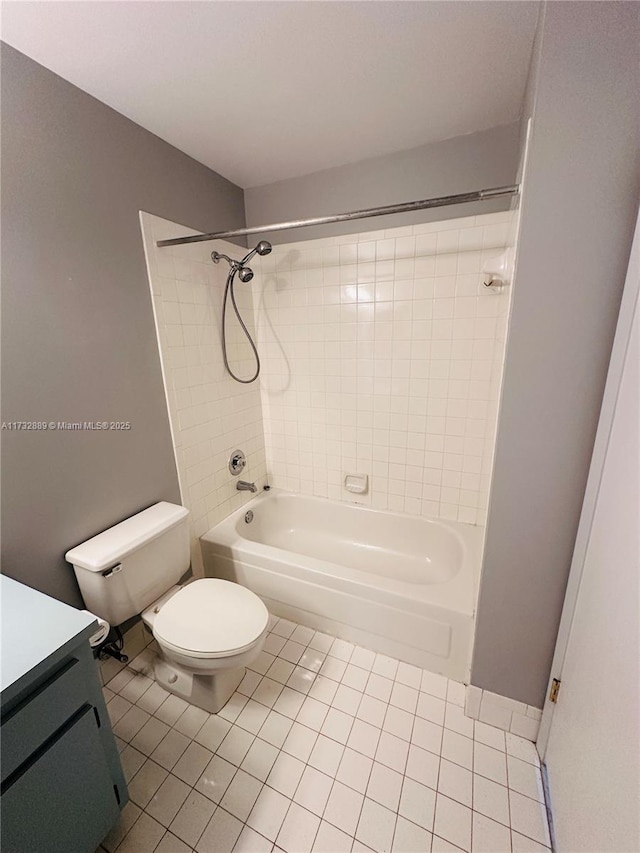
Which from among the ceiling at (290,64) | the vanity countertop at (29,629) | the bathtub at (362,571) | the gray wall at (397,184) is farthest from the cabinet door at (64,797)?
the gray wall at (397,184)

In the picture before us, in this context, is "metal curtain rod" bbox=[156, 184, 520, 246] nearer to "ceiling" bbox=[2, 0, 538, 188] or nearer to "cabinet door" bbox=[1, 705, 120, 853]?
"ceiling" bbox=[2, 0, 538, 188]

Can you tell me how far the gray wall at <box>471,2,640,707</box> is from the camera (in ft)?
2.51

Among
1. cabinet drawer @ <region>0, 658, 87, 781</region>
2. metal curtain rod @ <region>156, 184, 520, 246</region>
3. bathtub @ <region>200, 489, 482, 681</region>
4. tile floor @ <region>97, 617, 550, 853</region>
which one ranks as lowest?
tile floor @ <region>97, 617, 550, 853</region>

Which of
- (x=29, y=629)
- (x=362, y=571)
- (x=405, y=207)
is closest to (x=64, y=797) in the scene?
(x=29, y=629)

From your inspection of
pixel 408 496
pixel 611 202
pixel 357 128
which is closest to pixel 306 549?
pixel 408 496

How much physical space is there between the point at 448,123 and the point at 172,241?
1.31m

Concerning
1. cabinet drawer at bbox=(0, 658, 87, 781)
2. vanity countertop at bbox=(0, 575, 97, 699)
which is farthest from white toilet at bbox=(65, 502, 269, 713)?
cabinet drawer at bbox=(0, 658, 87, 781)

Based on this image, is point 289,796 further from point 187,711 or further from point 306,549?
point 306,549

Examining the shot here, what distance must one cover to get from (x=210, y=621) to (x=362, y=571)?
0.79m

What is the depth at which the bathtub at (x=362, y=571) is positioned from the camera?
146cm

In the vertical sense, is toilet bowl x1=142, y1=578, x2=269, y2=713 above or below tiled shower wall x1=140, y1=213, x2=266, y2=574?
below

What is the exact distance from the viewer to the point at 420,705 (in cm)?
138

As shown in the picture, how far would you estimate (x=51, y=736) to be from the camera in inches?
30.9

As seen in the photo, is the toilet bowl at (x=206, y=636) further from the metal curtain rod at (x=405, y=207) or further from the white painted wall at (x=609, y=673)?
the metal curtain rod at (x=405, y=207)
